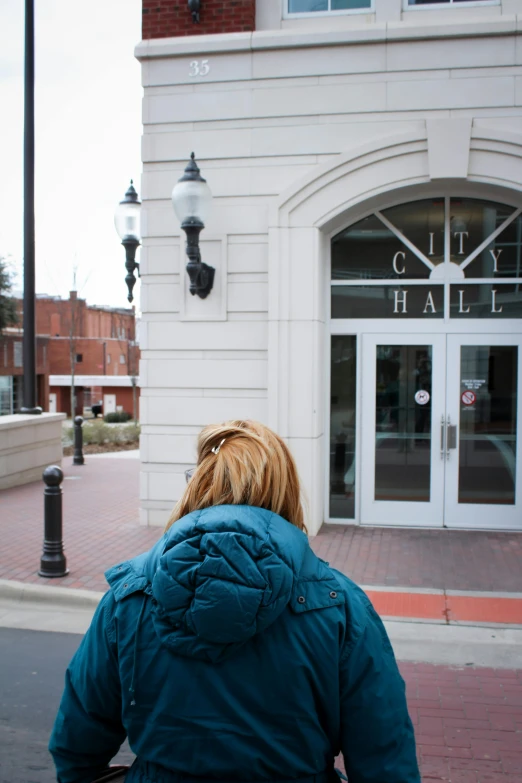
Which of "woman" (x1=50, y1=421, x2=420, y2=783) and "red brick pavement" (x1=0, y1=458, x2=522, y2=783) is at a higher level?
"woman" (x1=50, y1=421, x2=420, y2=783)

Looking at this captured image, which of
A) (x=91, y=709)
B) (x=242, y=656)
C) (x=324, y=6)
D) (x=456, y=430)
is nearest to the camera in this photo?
(x=242, y=656)

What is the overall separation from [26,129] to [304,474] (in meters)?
8.24

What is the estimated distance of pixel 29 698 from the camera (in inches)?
184

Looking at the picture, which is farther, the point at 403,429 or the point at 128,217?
the point at 128,217

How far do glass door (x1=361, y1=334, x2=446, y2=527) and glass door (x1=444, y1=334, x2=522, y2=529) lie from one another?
5.4 inches

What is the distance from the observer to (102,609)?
1.80 m

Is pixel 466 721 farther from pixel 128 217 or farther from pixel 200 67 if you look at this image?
pixel 200 67

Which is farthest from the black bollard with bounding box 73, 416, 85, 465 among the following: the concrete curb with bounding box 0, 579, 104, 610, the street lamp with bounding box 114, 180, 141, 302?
the concrete curb with bounding box 0, 579, 104, 610

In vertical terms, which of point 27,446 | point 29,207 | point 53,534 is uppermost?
point 29,207

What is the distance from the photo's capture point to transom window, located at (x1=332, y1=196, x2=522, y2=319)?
29.4 ft

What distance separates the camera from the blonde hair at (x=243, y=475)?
171cm

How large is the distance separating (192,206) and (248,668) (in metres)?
7.20

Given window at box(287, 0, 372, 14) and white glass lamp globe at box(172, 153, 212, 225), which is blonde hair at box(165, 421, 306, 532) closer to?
white glass lamp globe at box(172, 153, 212, 225)

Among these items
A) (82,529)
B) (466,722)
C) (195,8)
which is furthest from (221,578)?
(195,8)
